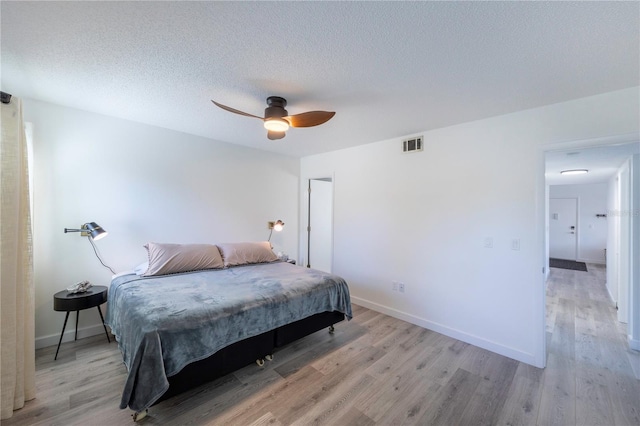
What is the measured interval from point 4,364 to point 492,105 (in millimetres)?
4410

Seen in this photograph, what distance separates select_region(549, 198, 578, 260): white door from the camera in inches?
297

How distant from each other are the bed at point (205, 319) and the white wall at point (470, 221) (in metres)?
1.08

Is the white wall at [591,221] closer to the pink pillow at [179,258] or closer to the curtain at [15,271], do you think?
the pink pillow at [179,258]

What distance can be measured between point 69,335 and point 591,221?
11.7 m

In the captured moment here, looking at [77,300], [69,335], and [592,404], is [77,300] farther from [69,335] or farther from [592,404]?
[592,404]

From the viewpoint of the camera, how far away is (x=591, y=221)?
23.9 feet

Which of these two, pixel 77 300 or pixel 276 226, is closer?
pixel 77 300

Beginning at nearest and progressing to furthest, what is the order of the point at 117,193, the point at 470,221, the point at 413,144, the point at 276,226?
the point at 470,221 < the point at 117,193 < the point at 413,144 < the point at 276,226

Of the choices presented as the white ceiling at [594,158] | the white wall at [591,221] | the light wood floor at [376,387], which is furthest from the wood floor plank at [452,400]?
the white wall at [591,221]

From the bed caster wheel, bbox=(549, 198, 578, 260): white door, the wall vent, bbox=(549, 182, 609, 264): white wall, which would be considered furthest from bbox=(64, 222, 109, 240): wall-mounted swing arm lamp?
bbox=(549, 182, 609, 264): white wall

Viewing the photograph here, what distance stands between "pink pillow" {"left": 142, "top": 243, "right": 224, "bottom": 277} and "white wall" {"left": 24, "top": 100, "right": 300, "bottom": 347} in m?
0.44

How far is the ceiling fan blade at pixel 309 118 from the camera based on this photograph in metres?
2.15

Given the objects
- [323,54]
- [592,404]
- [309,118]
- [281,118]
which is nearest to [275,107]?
[281,118]

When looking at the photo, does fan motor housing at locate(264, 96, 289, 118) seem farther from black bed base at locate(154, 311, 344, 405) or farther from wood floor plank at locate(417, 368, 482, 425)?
wood floor plank at locate(417, 368, 482, 425)
